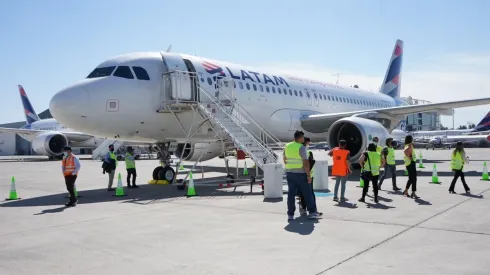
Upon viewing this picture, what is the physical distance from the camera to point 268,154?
12.5m

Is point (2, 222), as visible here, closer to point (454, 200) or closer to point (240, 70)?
point (454, 200)

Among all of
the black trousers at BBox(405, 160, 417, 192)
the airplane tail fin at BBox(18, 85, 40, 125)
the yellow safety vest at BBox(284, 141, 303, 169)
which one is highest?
the airplane tail fin at BBox(18, 85, 40, 125)

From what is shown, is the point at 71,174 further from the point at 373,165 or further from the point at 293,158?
the point at 373,165

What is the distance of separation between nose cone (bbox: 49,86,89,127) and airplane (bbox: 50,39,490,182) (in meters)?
0.02

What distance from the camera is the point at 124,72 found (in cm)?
1252

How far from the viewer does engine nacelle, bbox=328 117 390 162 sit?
15.0 meters

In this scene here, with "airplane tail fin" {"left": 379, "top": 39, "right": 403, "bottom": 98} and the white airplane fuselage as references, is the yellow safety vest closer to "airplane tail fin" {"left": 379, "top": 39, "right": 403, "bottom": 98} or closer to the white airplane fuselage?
the white airplane fuselage

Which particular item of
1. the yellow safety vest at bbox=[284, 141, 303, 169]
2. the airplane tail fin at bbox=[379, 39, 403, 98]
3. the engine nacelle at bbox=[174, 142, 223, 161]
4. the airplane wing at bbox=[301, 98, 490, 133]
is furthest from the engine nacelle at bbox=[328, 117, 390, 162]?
the airplane tail fin at bbox=[379, 39, 403, 98]

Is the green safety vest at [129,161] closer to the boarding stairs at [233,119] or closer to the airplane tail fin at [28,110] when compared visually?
the boarding stairs at [233,119]

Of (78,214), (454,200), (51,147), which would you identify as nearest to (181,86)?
(78,214)

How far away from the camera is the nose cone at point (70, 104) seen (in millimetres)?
11461

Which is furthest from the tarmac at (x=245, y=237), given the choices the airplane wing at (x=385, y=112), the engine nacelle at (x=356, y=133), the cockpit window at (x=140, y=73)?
the airplane wing at (x=385, y=112)

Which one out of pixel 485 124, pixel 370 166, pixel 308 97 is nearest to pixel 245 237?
pixel 370 166

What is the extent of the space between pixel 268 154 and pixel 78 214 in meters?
5.64
